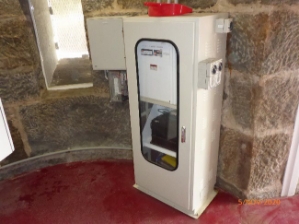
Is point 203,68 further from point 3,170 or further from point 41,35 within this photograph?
point 3,170

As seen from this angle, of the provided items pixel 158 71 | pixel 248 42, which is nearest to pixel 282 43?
pixel 248 42

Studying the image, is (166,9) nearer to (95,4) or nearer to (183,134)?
(183,134)

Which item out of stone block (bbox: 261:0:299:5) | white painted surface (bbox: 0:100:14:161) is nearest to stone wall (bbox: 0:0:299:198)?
stone block (bbox: 261:0:299:5)

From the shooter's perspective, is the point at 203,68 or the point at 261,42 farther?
the point at 261,42

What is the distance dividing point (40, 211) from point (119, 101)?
1.05 meters

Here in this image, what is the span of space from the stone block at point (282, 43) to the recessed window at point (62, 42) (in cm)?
147

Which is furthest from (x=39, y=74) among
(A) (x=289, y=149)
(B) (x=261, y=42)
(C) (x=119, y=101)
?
(A) (x=289, y=149)

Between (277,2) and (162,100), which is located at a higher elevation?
(277,2)

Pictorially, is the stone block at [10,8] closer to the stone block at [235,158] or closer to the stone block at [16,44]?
the stone block at [16,44]

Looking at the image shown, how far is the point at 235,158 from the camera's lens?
1822 mm

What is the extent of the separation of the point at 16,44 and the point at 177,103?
1.42m

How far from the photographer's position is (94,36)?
6.13 feet

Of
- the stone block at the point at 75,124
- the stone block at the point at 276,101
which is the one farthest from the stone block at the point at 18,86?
the stone block at the point at 276,101

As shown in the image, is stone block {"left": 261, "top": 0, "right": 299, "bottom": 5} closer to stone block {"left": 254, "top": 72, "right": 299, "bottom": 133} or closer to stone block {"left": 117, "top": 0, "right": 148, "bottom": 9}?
stone block {"left": 254, "top": 72, "right": 299, "bottom": 133}
